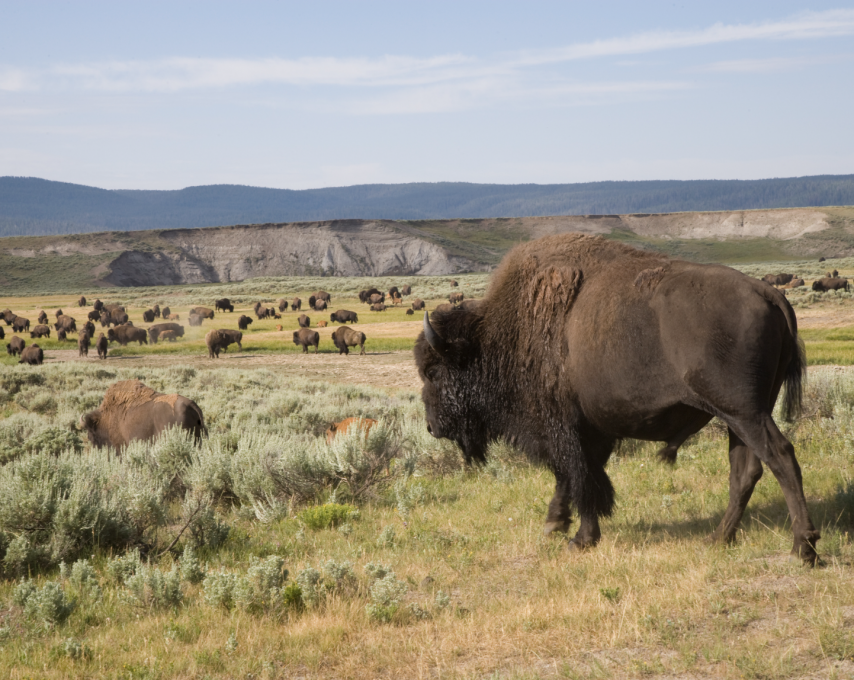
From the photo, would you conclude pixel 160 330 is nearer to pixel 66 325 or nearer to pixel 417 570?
pixel 66 325

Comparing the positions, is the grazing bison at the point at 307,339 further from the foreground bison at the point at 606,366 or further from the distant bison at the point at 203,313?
the foreground bison at the point at 606,366

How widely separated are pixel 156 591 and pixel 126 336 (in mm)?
35646

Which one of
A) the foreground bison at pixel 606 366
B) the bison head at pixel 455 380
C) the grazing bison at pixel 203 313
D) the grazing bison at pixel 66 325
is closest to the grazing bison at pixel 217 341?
the grazing bison at pixel 66 325

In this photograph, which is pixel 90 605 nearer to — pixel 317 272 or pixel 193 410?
pixel 193 410

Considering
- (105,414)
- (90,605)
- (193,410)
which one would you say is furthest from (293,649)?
(105,414)

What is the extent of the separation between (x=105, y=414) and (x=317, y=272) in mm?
104188

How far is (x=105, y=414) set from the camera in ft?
32.1

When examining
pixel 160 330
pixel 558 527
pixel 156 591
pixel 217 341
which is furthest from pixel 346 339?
pixel 156 591

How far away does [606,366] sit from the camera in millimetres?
4203

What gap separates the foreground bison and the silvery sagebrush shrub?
2.20 metres

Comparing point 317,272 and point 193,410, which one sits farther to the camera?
point 317,272

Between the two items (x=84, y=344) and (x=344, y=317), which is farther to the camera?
(x=344, y=317)

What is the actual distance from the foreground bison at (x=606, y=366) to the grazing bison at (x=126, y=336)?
115 feet

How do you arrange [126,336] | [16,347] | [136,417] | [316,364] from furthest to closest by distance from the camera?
[126,336], [16,347], [316,364], [136,417]
